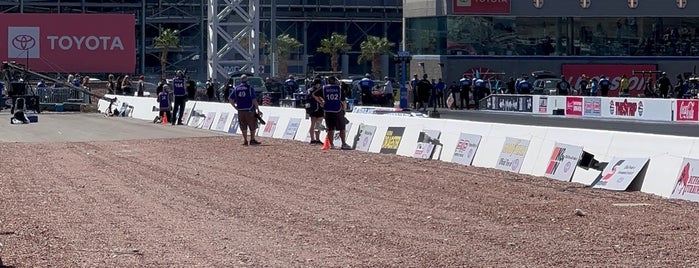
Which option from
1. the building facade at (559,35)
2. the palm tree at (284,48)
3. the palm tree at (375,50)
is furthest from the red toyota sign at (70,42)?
the palm tree at (375,50)

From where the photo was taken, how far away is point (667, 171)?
56.3 feet

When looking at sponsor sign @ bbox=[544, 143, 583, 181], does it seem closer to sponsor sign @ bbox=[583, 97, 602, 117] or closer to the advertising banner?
the advertising banner

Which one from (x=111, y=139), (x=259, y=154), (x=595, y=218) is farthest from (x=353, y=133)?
(x=595, y=218)

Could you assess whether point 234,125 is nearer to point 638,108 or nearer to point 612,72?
point 638,108

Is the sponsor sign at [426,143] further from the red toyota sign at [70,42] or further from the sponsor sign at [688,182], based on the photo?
the red toyota sign at [70,42]

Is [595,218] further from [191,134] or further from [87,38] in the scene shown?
[87,38]

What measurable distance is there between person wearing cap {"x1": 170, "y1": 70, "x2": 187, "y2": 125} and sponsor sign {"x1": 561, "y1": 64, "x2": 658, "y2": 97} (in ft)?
92.9

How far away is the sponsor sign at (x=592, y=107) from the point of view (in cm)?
4497

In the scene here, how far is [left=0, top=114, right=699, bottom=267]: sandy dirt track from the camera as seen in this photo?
11367 millimetres

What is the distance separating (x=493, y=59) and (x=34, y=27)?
76.2 feet

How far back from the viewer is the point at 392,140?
26.3 m

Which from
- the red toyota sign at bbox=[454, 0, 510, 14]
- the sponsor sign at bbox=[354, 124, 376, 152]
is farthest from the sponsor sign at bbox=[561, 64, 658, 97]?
the sponsor sign at bbox=[354, 124, 376, 152]

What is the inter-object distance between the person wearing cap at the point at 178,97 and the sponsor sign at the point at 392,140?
1307 cm

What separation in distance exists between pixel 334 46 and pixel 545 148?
7387cm
